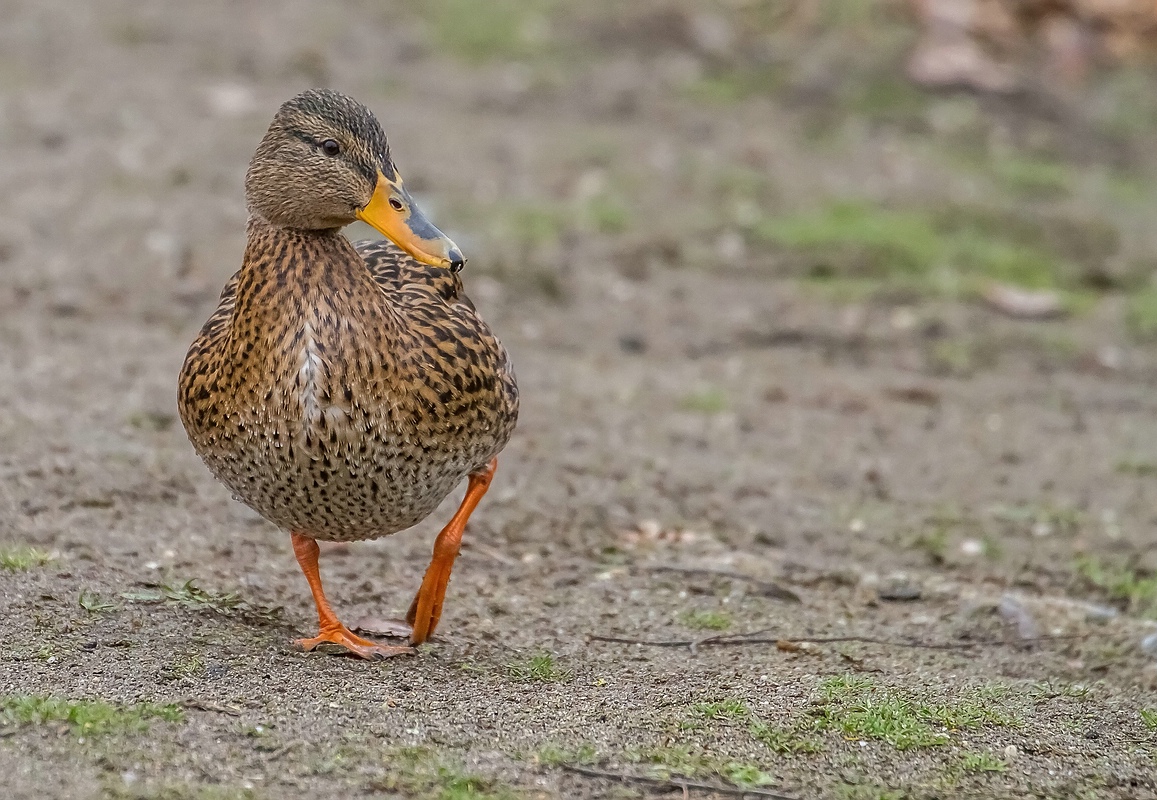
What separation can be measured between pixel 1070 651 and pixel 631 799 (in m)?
2.09

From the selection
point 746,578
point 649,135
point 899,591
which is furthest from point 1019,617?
point 649,135

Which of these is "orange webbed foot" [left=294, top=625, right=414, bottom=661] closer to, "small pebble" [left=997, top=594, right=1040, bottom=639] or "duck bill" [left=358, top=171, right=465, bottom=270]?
"duck bill" [left=358, top=171, right=465, bottom=270]

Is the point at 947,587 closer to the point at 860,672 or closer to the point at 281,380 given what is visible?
the point at 860,672

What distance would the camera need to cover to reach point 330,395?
4.04 m

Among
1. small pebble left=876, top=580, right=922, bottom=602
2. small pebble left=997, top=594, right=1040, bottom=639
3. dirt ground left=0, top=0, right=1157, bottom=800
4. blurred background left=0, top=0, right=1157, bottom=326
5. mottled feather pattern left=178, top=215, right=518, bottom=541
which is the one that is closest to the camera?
dirt ground left=0, top=0, right=1157, bottom=800

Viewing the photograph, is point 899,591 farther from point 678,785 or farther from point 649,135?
point 649,135

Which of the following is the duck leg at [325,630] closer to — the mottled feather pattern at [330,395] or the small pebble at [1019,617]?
the mottled feather pattern at [330,395]

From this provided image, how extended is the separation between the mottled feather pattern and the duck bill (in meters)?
0.14

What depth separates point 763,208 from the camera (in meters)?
9.78

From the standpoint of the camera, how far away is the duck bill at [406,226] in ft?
13.6

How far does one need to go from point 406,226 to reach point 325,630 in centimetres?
115

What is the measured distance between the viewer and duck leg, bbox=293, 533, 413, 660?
14.6 feet

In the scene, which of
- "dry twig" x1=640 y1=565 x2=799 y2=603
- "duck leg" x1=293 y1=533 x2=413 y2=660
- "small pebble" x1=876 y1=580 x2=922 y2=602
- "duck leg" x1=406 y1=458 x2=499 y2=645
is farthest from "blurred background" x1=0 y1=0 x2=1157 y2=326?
"duck leg" x1=406 y1=458 x2=499 y2=645

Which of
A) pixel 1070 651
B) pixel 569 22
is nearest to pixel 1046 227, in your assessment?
pixel 569 22
